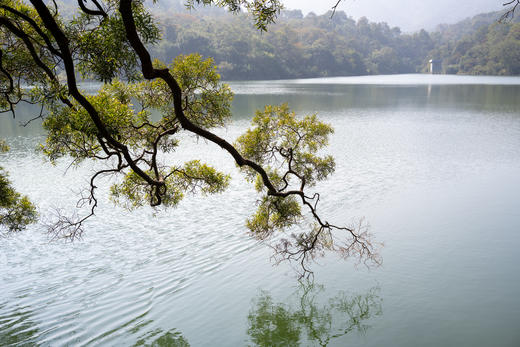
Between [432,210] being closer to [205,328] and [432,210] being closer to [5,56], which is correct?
[205,328]

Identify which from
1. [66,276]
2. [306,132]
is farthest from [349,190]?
[66,276]

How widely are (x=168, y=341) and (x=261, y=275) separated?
317 centimetres

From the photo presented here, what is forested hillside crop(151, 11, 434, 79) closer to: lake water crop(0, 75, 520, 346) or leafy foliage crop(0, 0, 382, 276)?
lake water crop(0, 75, 520, 346)

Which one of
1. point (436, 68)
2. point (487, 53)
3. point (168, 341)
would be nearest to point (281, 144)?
point (168, 341)

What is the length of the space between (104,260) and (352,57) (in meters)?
118

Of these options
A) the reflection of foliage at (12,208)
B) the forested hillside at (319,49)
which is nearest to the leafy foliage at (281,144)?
the reflection of foliage at (12,208)

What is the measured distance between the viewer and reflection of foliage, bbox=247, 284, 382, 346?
27.0 ft

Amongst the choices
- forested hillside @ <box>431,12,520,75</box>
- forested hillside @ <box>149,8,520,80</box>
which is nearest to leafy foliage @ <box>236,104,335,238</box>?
forested hillside @ <box>149,8,520,80</box>

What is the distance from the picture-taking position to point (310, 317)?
28.8 ft

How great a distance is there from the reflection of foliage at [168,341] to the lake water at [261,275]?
0.04 meters

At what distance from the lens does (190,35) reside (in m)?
89.4

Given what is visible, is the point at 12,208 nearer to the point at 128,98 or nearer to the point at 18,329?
the point at 18,329

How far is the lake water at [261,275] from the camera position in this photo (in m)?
8.18

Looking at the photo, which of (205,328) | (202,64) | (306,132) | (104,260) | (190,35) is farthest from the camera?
(190,35)
